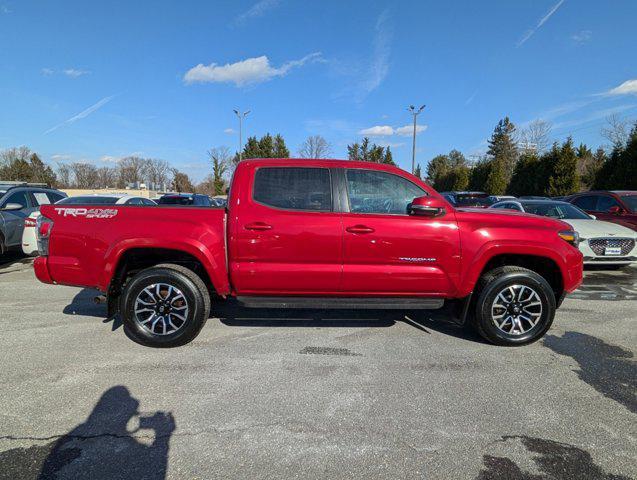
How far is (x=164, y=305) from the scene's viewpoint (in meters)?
3.98

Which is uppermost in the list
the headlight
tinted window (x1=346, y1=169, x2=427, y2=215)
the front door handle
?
tinted window (x1=346, y1=169, x2=427, y2=215)

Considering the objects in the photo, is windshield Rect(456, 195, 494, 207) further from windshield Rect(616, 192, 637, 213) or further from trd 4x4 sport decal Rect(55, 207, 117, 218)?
trd 4x4 sport decal Rect(55, 207, 117, 218)

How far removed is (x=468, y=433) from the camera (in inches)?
102

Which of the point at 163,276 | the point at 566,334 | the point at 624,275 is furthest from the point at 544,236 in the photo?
the point at 624,275

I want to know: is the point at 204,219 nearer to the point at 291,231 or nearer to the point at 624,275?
the point at 291,231

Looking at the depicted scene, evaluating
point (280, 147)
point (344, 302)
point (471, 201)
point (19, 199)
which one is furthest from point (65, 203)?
point (280, 147)

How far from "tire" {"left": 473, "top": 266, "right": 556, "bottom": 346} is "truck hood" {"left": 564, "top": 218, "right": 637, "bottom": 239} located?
4.53 m

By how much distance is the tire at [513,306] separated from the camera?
158 inches

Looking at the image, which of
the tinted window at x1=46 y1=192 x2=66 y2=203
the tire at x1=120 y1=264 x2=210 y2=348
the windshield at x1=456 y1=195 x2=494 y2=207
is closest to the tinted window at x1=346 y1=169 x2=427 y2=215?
the tire at x1=120 y1=264 x2=210 y2=348

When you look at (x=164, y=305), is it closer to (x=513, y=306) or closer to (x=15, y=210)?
(x=513, y=306)

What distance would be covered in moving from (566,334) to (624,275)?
4.89 metres

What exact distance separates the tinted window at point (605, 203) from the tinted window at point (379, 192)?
347 inches

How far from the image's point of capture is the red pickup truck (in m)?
3.86

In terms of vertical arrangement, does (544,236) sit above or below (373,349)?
above
